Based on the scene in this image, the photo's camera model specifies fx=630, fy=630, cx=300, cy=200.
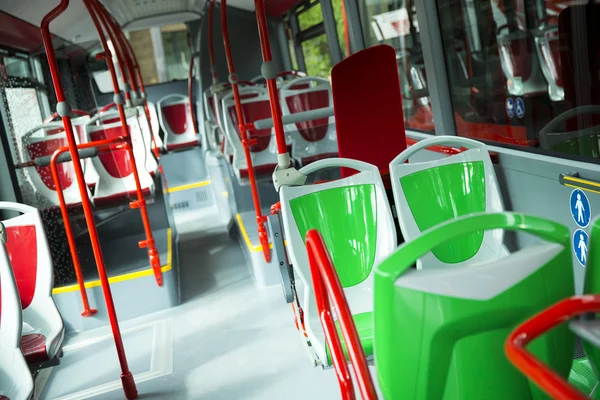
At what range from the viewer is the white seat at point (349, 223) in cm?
260

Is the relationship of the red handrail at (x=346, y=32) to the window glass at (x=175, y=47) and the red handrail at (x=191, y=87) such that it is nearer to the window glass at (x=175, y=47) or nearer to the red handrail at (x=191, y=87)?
the red handrail at (x=191, y=87)

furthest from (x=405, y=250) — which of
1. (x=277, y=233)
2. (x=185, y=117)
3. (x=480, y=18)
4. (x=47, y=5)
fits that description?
(x=185, y=117)

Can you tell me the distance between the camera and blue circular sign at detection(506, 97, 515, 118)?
132 inches

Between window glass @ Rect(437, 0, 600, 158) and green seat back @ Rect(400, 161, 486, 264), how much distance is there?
1.43ft

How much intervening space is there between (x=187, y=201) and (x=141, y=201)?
4038 millimetres

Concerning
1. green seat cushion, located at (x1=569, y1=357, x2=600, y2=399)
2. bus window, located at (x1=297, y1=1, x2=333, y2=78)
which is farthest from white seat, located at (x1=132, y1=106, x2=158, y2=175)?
green seat cushion, located at (x1=569, y1=357, x2=600, y2=399)

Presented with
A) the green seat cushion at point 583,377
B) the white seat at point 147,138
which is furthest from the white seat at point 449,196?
the white seat at point 147,138

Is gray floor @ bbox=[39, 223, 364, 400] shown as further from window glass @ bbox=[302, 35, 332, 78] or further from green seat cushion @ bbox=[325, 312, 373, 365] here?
window glass @ bbox=[302, 35, 332, 78]

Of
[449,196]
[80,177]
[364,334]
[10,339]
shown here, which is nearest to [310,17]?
[80,177]

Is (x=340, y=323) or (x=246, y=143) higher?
(x=246, y=143)

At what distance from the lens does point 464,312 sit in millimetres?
1185

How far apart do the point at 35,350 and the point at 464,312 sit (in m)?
2.24

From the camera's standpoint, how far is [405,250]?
123 cm

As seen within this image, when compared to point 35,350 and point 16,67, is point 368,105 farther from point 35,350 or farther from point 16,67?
point 16,67
